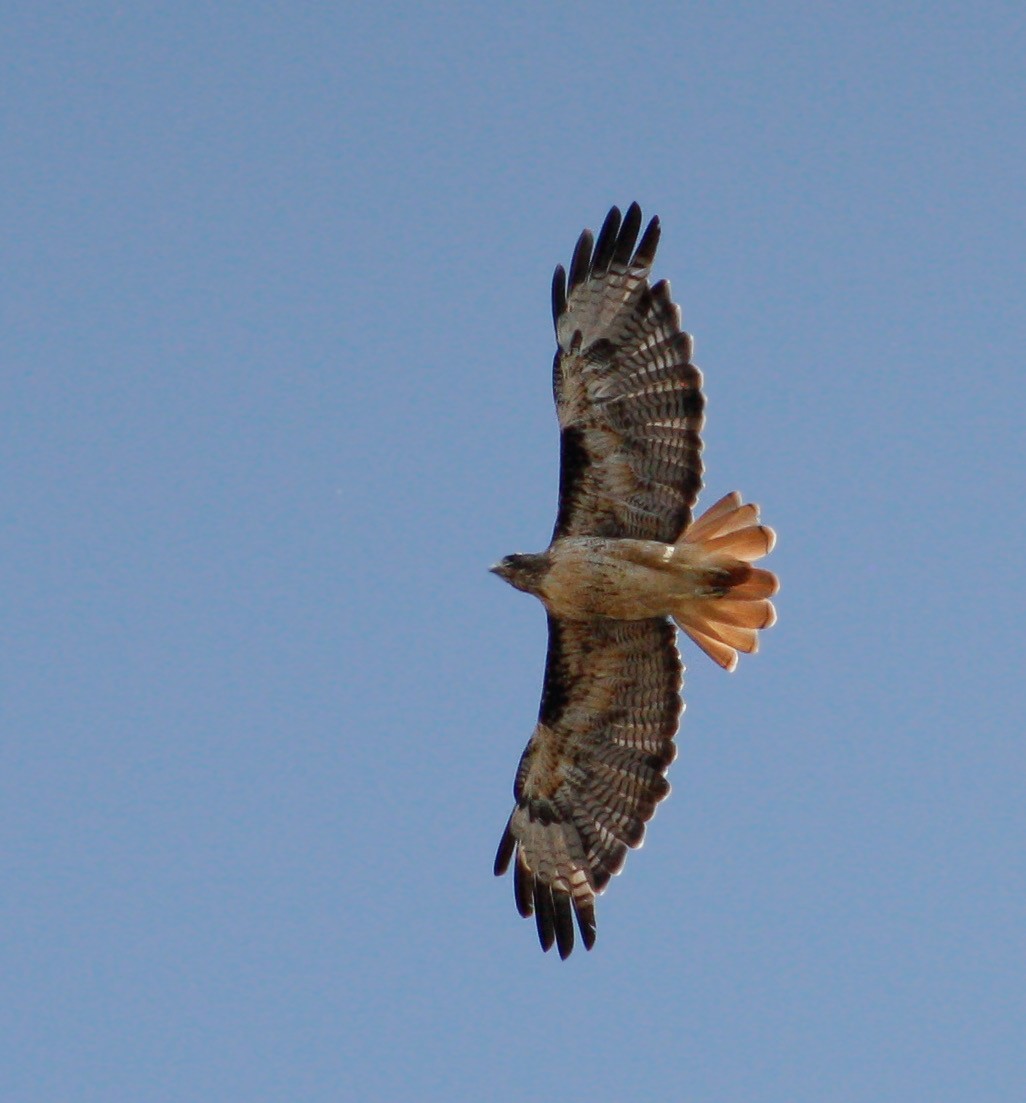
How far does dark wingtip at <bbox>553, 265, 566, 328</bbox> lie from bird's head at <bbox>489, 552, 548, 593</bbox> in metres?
1.41

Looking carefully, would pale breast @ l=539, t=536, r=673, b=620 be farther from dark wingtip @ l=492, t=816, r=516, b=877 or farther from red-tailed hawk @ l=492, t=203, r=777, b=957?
dark wingtip @ l=492, t=816, r=516, b=877

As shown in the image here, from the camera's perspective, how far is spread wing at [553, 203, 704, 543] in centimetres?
1097

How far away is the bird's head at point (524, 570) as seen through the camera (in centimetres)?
1116

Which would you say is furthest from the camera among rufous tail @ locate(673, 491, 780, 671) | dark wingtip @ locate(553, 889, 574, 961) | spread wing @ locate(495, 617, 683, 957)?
dark wingtip @ locate(553, 889, 574, 961)

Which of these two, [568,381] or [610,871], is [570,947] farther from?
[568,381]

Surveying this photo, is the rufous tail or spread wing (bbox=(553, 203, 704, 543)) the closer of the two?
the rufous tail

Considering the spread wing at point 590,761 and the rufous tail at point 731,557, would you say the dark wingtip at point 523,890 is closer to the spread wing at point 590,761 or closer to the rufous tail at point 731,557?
the spread wing at point 590,761

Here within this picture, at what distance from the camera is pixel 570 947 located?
11656 millimetres

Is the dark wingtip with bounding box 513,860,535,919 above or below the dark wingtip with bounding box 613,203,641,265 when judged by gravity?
below

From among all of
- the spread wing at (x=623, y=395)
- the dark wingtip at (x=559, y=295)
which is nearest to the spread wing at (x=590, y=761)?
the spread wing at (x=623, y=395)

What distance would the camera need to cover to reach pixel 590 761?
38.5ft

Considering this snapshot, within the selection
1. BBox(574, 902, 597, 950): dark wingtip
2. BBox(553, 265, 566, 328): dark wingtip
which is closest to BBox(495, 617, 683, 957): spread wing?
BBox(574, 902, 597, 950): dark wingtip

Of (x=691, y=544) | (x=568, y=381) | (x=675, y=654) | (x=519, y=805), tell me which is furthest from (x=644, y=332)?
(x=519, y=805)

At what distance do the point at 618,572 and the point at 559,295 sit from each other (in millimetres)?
1702
